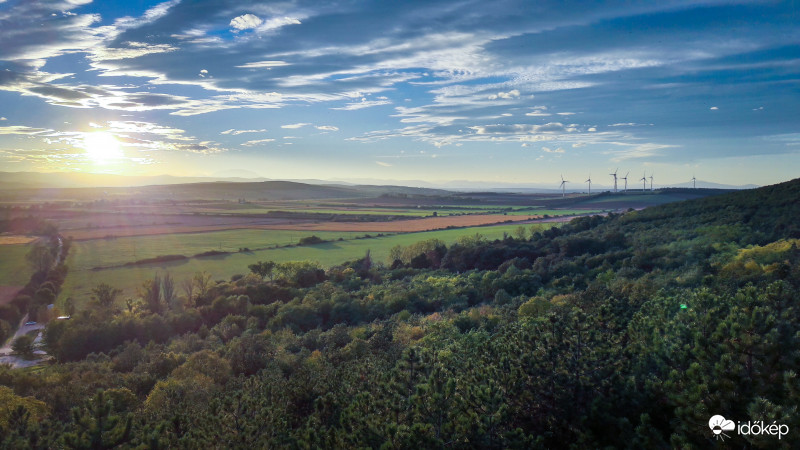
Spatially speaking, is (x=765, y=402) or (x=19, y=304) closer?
(x=765, y=402)

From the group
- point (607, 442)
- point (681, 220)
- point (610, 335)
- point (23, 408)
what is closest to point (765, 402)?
point (607, 442)

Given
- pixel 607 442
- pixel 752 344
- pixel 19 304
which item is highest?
pixel 752 344

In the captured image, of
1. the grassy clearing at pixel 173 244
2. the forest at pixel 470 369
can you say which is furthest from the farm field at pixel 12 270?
the forest at pixel 470 369

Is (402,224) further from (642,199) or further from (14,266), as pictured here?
(14,266)

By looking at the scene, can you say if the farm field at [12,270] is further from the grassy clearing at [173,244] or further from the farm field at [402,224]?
the farm field at [402,224]

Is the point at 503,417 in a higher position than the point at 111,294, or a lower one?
higher

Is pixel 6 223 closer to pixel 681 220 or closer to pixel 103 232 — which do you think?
pixel 103 232
